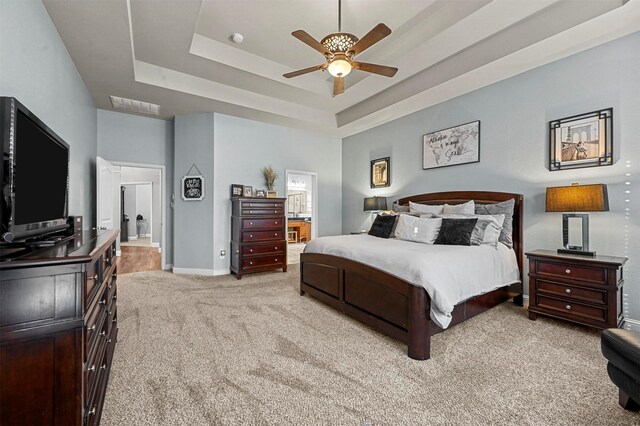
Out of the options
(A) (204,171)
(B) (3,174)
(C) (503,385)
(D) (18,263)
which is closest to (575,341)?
(C) (503,385)

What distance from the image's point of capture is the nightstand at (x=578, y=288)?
2.45m

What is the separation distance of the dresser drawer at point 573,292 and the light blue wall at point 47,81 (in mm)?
4544

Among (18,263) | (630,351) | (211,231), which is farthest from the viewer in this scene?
(211,231)

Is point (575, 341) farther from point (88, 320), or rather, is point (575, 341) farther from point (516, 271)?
point (88, 320)

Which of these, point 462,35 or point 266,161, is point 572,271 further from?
point 266,161

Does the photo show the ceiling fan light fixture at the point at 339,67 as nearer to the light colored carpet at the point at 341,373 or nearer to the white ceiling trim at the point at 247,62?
the white ceiling trim at the point at 247,62

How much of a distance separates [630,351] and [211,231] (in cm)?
492

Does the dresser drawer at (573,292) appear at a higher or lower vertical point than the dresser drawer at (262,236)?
lower

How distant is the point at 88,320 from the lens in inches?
47.7

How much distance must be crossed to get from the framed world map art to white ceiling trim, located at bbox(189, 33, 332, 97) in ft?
6.62

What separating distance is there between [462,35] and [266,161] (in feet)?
12.0

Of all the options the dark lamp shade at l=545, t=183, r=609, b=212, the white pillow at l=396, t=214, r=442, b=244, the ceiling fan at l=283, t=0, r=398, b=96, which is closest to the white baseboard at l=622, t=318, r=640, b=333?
the dark lamp shade at l=545, t=183, r=609, b=212

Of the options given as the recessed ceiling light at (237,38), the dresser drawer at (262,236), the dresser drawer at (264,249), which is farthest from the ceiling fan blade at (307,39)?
the dresser drawer at (264,249)

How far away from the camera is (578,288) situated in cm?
262
